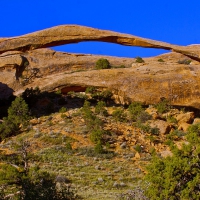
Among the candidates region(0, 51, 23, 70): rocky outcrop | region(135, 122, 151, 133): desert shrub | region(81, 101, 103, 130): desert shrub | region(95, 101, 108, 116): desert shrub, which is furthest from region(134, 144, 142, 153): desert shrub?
region(0, 51, 23, 70): rocky outcrop

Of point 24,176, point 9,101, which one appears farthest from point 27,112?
point 24,176

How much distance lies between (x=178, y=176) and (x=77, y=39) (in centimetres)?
1098

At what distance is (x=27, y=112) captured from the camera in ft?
83.3

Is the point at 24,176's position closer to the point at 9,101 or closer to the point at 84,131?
the point at 84,131

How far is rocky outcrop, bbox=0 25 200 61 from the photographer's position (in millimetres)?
19875

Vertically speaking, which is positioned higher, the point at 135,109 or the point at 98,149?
the point at 135,109

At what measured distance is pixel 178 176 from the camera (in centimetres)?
1043

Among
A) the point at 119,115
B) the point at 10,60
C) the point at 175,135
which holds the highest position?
the point at 10,60

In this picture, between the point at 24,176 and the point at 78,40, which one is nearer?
the point at 24,176

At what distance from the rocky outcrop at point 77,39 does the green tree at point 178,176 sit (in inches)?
390

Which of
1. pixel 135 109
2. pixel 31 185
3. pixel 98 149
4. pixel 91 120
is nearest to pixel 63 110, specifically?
pixel 91 120

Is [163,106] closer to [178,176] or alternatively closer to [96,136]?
[96,136]

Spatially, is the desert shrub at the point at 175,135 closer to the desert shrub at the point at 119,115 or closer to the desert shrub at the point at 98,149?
the desert shrub at the point at 119,115

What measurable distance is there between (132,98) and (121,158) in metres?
5.78
